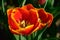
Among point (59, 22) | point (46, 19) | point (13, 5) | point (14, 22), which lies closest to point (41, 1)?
point (46, 19)

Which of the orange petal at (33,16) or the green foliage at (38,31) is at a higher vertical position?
the orange petal at (33,16)

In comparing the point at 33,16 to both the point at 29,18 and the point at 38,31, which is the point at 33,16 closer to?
the point at 29,18

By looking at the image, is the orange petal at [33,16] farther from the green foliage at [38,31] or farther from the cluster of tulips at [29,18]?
the green foliage at [38,31]

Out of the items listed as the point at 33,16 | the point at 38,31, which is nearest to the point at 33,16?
the point at 33,16

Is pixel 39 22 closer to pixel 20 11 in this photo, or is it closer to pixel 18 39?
pixel 20 11

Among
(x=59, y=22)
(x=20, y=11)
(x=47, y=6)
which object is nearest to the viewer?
(x=20, y=11)

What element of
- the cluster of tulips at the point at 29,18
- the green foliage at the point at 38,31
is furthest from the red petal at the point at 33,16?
the green foliage at the point at 38,31

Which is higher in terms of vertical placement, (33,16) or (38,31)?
(33,16)

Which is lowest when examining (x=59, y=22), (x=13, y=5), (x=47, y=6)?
(x=59, y=22)
